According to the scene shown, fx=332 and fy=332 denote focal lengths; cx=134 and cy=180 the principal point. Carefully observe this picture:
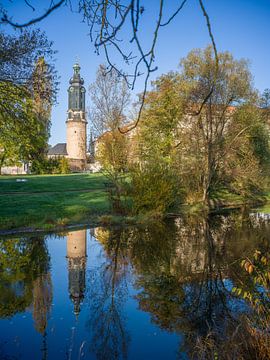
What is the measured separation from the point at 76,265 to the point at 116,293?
267 cm

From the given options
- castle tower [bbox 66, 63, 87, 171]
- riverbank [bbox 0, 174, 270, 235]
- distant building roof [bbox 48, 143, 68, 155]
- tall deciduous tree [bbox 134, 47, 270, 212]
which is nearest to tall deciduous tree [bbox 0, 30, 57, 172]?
riverbank [bbox 0, 174, 270, 235]

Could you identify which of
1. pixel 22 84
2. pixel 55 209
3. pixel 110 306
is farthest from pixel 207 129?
pixel 110 306

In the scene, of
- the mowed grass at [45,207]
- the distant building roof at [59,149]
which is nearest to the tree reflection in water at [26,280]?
the mowed grass at [45,207]

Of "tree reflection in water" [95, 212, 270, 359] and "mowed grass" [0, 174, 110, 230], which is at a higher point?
"mowed grass" [0, 174, 110, 230]

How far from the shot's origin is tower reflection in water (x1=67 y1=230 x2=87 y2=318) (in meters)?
7.57

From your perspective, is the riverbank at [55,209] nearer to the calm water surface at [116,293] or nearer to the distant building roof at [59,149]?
the calm water surface at [116,293]

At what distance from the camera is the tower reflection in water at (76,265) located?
757cm

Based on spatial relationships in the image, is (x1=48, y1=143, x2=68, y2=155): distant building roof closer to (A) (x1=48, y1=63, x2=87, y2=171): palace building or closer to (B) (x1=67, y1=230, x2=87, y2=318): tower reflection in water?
(A) (x1=48, y1=63, x2=87, y2=171): palace building

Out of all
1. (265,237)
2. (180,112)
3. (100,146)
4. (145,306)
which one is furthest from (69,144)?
(145,306)

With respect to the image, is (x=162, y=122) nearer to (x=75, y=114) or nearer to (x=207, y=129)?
(x=207, y=129)

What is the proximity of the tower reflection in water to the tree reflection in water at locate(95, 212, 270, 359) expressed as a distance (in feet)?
1.71

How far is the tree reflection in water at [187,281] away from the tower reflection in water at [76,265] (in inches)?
20.6

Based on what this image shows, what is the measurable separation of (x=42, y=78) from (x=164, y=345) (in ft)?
34.8

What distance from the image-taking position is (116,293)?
777cm
